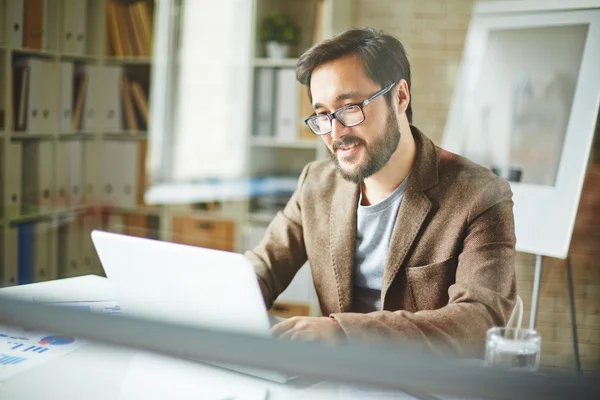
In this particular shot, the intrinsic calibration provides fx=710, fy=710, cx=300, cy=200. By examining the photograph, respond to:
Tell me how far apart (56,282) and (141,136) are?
6.50 feet

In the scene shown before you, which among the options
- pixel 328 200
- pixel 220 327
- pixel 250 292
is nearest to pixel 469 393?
pixel 220 327

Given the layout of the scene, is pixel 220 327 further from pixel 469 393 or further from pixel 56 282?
pixel 56 282

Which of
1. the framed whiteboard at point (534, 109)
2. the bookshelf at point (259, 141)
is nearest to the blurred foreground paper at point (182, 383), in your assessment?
the framed whiteboard at point (534, 109)

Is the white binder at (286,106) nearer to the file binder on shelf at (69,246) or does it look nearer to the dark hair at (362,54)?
the file binder on shelf at (69,246)

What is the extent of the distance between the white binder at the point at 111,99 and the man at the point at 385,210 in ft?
6.64

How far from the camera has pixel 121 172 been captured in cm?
338

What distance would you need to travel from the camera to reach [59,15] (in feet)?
10.2

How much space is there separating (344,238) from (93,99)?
7.21 ft

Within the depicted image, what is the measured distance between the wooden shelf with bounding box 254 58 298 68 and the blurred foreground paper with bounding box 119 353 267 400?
2133 mm

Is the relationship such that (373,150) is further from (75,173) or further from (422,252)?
(75,173)

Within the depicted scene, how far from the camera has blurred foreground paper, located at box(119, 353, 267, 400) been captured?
95cm

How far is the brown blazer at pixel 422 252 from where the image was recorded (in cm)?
118

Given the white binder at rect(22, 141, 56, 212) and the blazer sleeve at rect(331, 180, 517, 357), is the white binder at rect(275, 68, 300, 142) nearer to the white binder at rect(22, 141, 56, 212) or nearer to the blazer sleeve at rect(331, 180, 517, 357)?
the white binder at rect(22, 141, 56, 212)

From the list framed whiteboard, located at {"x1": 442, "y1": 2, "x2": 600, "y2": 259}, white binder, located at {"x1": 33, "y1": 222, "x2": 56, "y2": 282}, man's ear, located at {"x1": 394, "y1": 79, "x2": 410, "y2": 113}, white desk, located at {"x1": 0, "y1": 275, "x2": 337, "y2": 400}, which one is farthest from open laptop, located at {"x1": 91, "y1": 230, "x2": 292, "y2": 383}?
white binder, located at {"x1": 33, "y1": 222, "x2": 56, "y2": 282}
